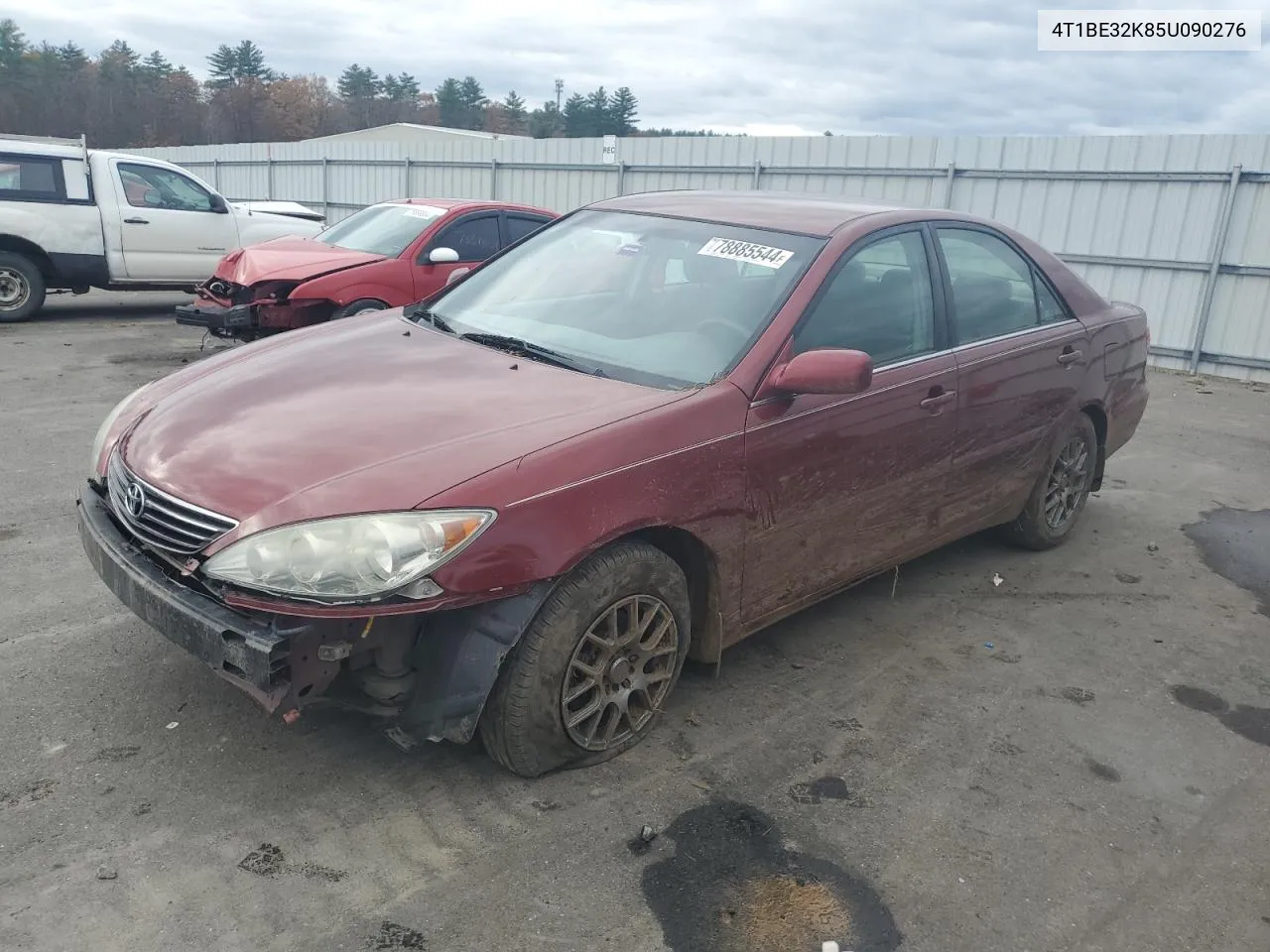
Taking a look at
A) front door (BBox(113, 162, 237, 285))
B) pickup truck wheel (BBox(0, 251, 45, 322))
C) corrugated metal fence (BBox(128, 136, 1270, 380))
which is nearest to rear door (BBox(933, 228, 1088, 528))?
corrugated metal fence (BBox(128, 136, 1270, 380))

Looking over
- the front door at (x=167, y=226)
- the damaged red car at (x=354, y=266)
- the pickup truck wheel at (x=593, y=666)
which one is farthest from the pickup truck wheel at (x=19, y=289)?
the pickup truck wheel at (x=593, y=666)

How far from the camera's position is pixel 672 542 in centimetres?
313

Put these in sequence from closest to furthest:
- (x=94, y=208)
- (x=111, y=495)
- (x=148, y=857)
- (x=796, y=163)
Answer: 1. (x=148, y=857)
2. (x=111, y=495)
3. (x=94, y=208)
4. (x=796, y=163)

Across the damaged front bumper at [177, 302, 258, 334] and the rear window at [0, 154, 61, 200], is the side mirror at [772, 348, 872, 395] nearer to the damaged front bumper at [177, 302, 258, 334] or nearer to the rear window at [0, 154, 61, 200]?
the damaged front bumper at [177, 302, 258, 334]

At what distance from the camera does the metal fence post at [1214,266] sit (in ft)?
34.8

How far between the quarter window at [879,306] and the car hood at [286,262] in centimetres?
557

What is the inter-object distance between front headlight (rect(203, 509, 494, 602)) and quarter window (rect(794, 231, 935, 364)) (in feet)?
4.86

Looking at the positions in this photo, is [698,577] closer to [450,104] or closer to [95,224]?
[95,224]

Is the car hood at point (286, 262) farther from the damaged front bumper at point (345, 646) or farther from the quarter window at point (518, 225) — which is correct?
the damaged front bumper at point (345, 646)

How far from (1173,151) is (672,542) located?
34.6ft

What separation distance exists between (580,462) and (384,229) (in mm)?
7003

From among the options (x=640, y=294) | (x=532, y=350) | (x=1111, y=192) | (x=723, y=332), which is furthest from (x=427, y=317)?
(x=1111, y=192)

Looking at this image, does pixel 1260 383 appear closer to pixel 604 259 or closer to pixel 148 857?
pixel 604 259

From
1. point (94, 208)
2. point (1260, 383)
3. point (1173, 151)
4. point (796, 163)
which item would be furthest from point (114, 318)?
point (1260, 383)
